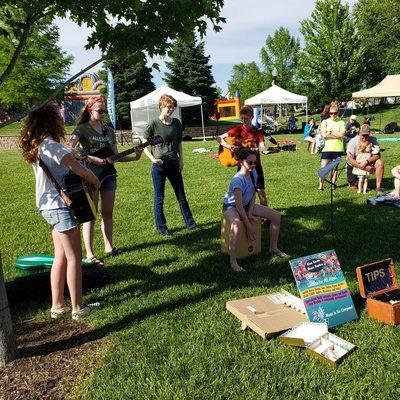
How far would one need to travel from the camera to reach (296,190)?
9617mm

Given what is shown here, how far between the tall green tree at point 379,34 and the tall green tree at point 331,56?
3.11 metres

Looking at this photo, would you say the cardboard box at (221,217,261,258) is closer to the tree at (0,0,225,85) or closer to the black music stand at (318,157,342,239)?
the black music stand at (318,157,342,239)

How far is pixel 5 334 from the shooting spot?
10.3 ft

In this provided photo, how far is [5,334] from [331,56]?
157 feet

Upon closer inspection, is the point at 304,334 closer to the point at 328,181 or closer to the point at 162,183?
the point at 328,181

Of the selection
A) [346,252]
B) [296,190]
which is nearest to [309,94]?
[296,190]

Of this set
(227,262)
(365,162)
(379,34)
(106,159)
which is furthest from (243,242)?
(379,34)

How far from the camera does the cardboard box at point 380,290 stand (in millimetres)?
3645

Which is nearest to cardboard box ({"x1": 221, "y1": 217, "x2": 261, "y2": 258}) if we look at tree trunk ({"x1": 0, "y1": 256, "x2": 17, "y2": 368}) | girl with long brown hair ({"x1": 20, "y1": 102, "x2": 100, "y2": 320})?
girl with long brown hair ({"x1": 20, "y1": 102, "x2": 100, "y2": 320})

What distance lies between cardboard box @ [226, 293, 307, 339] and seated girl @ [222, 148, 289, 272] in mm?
987

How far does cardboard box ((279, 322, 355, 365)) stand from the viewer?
3158 millimetres

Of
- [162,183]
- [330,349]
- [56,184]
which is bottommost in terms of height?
[330,349]

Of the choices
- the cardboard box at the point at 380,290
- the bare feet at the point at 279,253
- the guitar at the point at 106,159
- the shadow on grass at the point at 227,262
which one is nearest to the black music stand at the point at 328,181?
the shadow on grass at the point at 227,262

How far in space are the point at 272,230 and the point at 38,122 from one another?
127 inches
